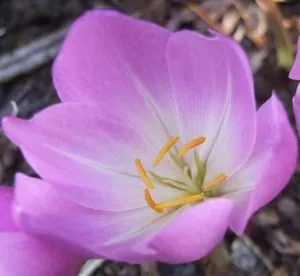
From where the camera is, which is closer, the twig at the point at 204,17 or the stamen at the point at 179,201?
the stamen at the point at 179,201

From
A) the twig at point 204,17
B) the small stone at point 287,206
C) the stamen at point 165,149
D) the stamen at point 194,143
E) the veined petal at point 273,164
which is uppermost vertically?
the veined petal at point 273,164

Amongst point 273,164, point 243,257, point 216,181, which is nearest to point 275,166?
point 273,164

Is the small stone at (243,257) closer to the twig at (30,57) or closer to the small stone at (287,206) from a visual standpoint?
the small stone at (287,206)

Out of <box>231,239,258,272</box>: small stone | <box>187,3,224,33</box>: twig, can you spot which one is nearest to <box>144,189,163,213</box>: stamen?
<box>231,239,258,272</box>: small stone

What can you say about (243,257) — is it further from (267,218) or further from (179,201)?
(179,201)

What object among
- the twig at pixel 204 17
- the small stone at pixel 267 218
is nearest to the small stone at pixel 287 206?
the small stone at pixel 267 218

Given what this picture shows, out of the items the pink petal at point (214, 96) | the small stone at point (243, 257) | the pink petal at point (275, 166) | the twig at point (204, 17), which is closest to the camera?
the pink petal at point (275, 166)

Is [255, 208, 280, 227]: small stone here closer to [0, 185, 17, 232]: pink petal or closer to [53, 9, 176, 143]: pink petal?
[53, 9, 176, 143]: pink petal
